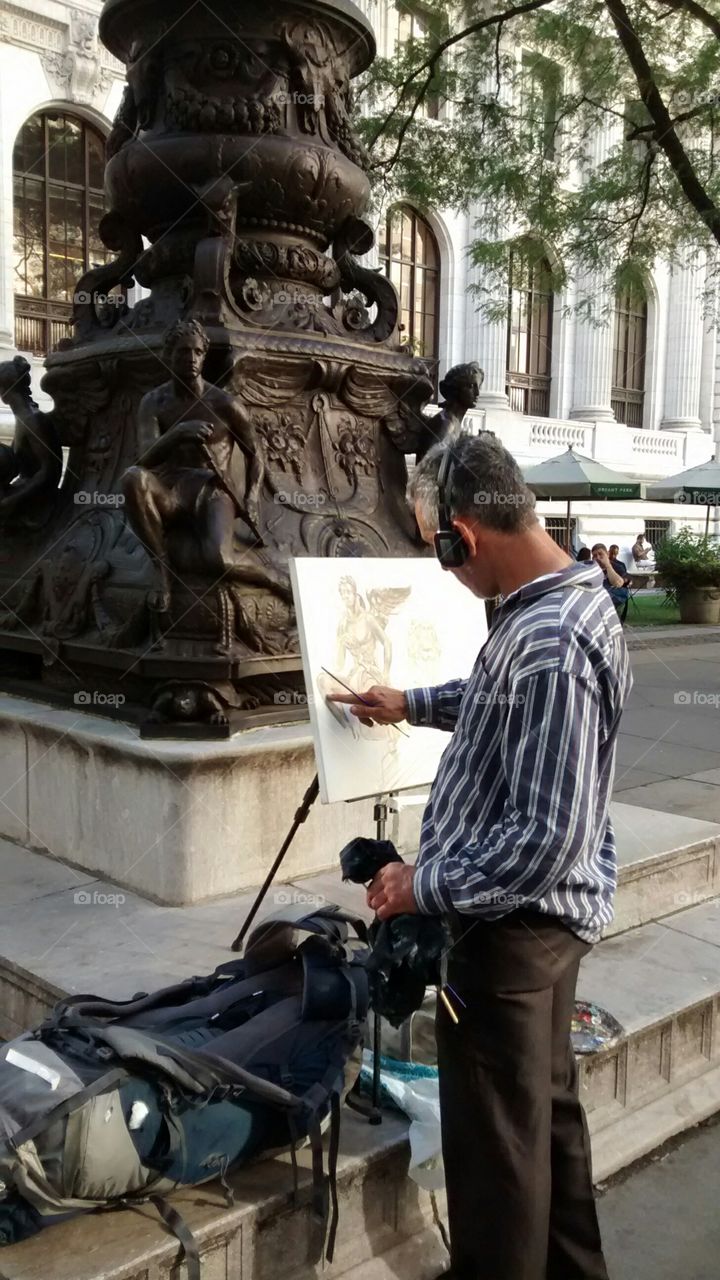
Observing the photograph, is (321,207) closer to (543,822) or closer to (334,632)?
(334,632)

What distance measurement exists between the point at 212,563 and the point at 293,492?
807 millimetres

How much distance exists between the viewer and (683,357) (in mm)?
37625

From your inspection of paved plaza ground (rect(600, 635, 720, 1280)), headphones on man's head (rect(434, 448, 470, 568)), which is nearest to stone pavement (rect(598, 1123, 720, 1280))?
paved plaza ground (rect(600, 635, 720, 1280))

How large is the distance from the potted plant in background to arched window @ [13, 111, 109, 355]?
12.3 metres

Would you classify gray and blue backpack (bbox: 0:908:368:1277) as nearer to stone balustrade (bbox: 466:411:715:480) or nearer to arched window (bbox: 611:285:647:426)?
stone balustrade (bbox: 466:411:715:480)

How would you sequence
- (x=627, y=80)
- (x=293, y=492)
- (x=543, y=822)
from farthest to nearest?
(x=627, y=80), (x=293, y=492), (x=543, y=822)

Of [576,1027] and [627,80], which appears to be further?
[627,80]

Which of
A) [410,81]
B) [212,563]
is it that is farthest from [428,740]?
[410,81]

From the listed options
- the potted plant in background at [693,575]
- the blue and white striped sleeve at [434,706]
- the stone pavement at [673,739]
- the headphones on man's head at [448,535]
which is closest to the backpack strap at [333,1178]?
the blue and white striped sleeve at [434,706]

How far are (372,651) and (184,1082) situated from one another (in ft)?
4.77

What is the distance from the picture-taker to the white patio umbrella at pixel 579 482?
20.3 m

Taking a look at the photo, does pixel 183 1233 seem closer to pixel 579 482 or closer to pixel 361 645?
pixel 361 645

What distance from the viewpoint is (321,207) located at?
17.4 ft

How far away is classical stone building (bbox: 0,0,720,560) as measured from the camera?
69.4 ft
